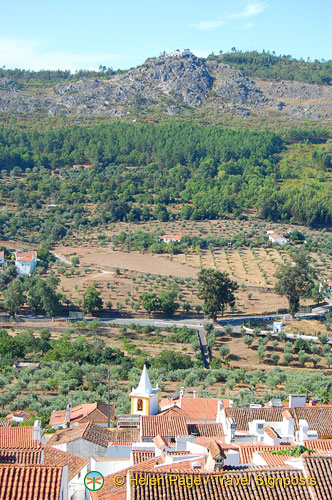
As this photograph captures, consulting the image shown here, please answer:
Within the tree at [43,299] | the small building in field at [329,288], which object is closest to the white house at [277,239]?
the small building in field at [329,288]

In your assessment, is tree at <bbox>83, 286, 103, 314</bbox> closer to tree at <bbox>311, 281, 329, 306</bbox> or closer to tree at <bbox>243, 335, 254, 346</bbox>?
tree at <bbox>243, 335, 254, 346</bbox>

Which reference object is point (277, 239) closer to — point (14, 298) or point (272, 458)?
point (14, 298)

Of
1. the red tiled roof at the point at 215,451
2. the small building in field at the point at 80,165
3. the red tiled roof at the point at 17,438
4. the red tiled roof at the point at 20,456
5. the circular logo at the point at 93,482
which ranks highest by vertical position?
the red tiled roof at the point at 215,451

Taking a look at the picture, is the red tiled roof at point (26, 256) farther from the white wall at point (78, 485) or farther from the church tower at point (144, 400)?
the white wall at point (78, 485)

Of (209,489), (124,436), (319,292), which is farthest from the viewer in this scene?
(319,292)

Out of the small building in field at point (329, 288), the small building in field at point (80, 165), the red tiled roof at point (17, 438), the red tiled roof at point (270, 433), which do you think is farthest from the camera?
the small building in field at point (80, 165)

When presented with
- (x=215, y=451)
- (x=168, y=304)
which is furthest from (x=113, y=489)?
(x=168, y=304)

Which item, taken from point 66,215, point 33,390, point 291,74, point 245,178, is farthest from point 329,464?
point 291,74

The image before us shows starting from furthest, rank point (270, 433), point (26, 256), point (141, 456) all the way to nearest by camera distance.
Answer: point (26, 256)
point (270, 433)
point (141, 456)
